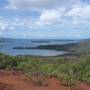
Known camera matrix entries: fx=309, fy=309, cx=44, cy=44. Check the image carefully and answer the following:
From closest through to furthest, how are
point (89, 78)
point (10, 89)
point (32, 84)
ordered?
point (10, 89) < point (32, 84) < point (89, 78)

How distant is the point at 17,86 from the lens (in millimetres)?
10484

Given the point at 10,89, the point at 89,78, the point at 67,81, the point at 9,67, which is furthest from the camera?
the point at 9,67

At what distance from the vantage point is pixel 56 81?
12.0 meters

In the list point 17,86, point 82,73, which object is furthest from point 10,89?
point 82,73

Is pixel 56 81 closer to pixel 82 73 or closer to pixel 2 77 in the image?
pixel 2 77

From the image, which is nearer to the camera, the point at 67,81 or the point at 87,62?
the point at 67,81

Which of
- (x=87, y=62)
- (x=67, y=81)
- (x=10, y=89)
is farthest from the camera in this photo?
(x=87, y=62)

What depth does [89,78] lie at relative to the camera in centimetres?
1437

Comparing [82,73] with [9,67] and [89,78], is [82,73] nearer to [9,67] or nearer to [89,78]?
[89,78]

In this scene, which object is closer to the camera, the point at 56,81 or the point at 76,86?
the point at 76,86

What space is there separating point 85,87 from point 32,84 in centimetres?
198

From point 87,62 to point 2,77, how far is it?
7299 mm

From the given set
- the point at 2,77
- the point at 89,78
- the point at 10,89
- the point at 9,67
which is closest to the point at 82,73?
the point at 89,78

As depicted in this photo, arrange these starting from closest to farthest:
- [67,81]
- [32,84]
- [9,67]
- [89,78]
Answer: [32,84] → [67,81] → [89,78] → [9,67]
